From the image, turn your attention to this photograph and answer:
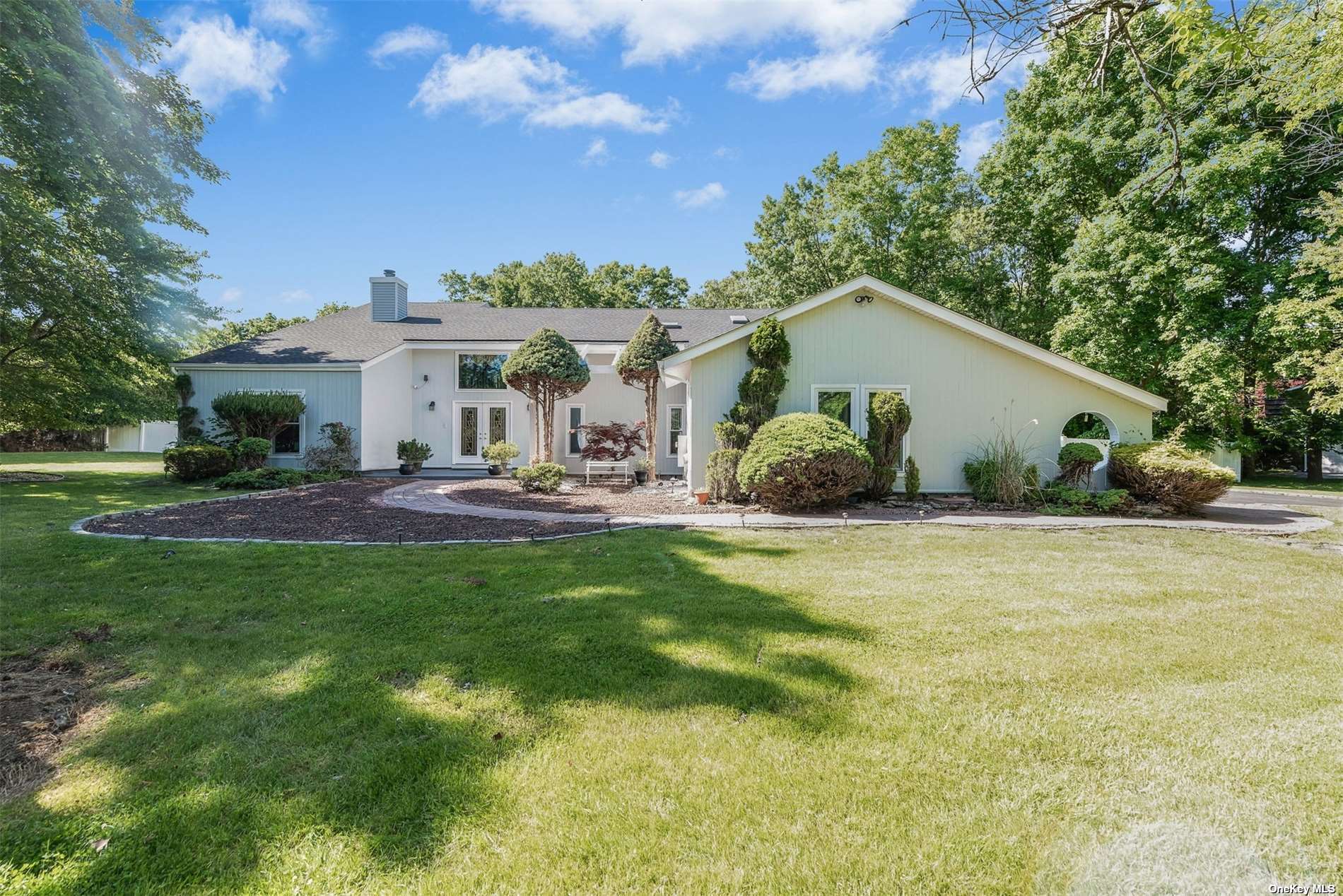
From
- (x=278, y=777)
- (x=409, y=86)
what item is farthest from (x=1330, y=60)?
(x=409, y=86)

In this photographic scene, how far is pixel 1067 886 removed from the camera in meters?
1.90

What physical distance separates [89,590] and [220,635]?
2116 mm

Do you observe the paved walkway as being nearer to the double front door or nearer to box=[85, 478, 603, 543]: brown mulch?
box=[85, 478, 603, 543]: brown mulch

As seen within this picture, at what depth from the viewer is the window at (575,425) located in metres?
17.5

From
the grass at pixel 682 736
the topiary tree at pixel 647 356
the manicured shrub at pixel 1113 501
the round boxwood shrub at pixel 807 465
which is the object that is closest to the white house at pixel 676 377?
the topiary tree at pixel 647 356

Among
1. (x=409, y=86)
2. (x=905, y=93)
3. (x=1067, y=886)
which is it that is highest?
(x=409, y=86)

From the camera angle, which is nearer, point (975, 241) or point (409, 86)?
point (409, 86)

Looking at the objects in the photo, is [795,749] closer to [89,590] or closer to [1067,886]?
[1067,886]

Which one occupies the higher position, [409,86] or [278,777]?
[409,86]

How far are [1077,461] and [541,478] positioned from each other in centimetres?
A: 1115

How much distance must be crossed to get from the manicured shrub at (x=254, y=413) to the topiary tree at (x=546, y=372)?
24.3 ft

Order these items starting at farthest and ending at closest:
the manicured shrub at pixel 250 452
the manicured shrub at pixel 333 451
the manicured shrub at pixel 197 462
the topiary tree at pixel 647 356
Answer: the manicured shrub at pixel 333 451 → the manicured shrub at pixel 250 452 → the topiary tree at pixel 647 356 → the manicured shrub at pixel 197 462

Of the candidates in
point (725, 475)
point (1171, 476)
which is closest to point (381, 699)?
point (725, 475)

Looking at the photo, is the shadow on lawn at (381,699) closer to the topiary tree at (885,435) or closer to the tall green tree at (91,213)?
the topiary tree at (885,435)
